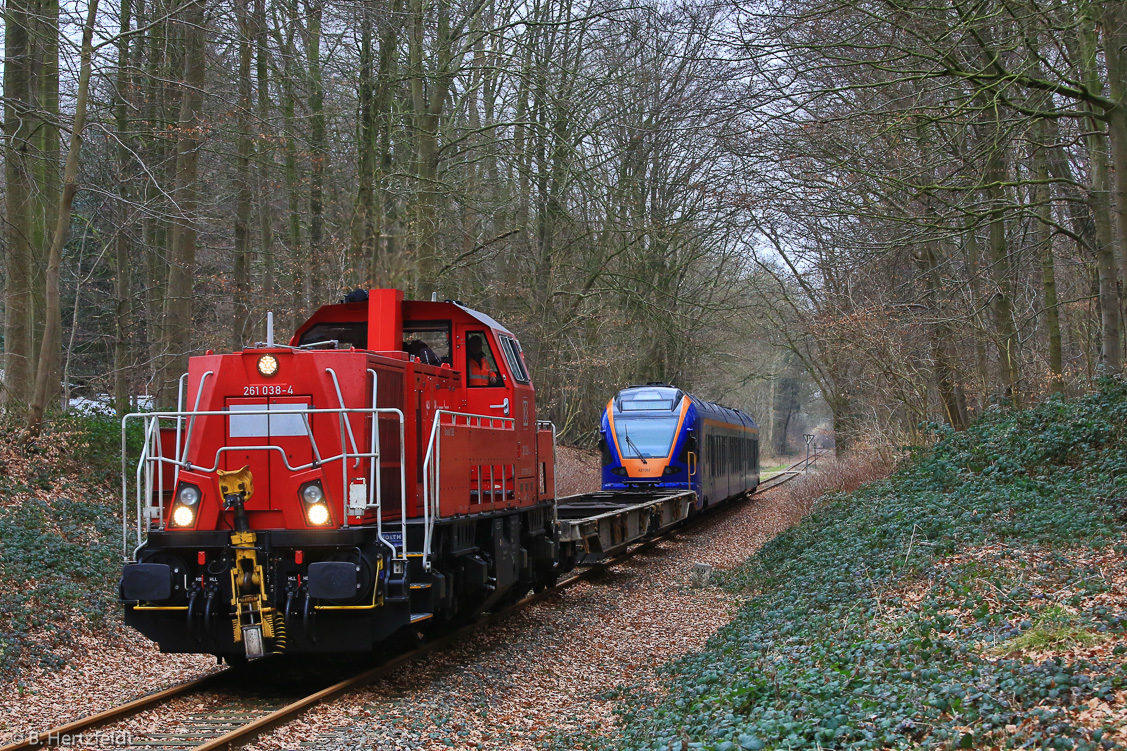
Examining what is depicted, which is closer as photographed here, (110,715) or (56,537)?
(110,715)

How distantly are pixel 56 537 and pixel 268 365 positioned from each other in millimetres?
5430

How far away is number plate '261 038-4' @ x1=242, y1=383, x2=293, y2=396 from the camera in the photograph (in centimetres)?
771

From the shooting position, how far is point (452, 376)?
9.79 meters

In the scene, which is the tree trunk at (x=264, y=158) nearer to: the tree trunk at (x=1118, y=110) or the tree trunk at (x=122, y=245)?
the tree trunk at (x=122, y=245)

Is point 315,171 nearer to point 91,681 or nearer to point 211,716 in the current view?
point 91,681

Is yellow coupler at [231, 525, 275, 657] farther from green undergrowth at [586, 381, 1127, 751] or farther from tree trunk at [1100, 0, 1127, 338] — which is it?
tree trunk at [1100, 0, 1127, 338]

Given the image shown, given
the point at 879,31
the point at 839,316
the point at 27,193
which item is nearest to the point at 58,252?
the point at 27,193

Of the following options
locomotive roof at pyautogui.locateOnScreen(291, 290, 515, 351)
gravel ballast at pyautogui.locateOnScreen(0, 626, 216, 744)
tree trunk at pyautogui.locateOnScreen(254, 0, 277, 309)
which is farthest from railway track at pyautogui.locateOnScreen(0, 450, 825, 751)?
tree trunk at pyautogui.locateOnScreen(254, 0, 277, 309)

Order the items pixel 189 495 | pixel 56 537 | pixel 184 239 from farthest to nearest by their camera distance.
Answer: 1. pixel 184 239
2. pixel 56 537
3. pixel 189 495

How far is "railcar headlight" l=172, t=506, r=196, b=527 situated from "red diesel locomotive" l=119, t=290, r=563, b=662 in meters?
0.01

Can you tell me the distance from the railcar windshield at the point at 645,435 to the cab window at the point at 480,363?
921 cm

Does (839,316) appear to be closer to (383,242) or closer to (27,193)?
(383,242)

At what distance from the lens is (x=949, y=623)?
6.47 m

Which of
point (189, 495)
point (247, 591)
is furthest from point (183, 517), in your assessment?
point (247, 591)
